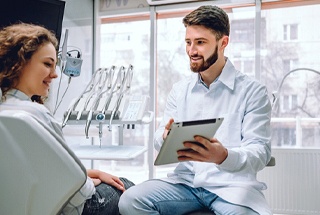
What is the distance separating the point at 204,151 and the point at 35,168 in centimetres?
56

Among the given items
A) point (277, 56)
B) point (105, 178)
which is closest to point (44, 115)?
point (105, 178)

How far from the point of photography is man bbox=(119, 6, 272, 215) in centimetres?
124

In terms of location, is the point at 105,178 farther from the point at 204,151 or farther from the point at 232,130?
the point at 232,130

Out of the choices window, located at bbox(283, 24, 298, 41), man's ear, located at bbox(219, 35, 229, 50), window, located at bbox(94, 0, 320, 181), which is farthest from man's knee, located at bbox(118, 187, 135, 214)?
window, located at bbox(283, 24, 298, 41)

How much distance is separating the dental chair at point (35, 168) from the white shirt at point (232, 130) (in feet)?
1.97

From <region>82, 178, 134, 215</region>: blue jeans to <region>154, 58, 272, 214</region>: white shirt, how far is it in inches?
12.1

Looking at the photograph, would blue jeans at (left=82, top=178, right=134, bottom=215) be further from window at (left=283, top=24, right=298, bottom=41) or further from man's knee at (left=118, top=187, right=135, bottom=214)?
window at (left=283, top=24, right=298, bottom=41)

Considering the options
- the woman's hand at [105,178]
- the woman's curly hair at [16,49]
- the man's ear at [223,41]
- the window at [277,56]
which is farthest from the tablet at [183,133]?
the window at [277,56]

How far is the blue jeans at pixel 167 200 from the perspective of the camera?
1.32 m

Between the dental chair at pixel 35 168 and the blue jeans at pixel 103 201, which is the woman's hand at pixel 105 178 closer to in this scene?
the blue jeans at pixel 103 201

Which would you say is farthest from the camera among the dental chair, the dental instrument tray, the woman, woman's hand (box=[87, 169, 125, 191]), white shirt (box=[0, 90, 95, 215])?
the dental instrument tray

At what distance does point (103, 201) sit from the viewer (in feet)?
3.97

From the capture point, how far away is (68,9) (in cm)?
306

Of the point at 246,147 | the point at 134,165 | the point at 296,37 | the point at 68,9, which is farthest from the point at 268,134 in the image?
the point at 134,165
